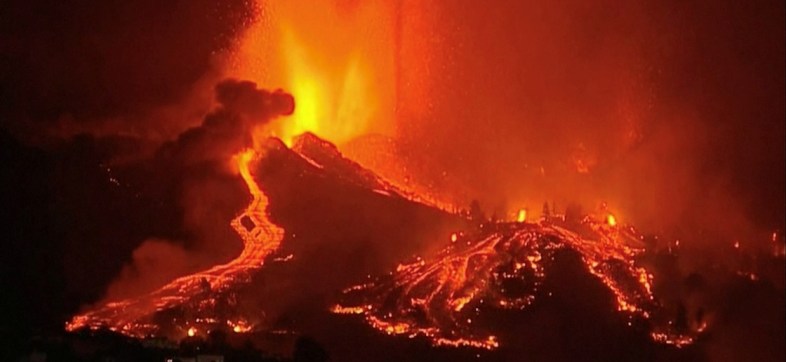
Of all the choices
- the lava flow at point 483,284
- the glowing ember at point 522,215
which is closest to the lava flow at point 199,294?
the lava flow at point 483,284

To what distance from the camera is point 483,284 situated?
36656 millimetres

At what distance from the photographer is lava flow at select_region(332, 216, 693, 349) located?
34.2m

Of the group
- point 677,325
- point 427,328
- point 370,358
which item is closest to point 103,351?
point 370,358

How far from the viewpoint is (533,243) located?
129 feet

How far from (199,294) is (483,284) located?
23.7ft

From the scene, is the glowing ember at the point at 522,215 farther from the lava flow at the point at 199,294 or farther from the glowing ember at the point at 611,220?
the lava flow at the point at 199,294

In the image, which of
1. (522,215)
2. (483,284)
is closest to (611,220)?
(522,215)

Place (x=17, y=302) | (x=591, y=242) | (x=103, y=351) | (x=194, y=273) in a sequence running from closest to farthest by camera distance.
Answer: (x=103, y=351) → (x=17, y=302) → (x=194, y=273) → (x=591, y=242)

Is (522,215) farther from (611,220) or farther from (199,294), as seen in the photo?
(199,294)

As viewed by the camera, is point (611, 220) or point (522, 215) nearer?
point (611, 220)

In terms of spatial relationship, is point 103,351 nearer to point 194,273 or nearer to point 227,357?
point 227,357

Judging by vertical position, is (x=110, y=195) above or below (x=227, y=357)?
above

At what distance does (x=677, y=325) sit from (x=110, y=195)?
16053 millimetres

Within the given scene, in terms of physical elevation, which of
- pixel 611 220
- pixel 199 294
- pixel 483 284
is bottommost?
pixel 199 294
